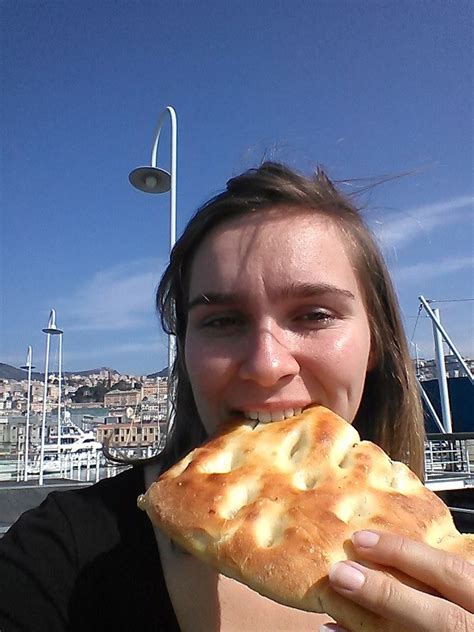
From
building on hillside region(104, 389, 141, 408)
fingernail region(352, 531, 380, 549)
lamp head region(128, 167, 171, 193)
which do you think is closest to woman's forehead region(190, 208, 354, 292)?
fingernail region(352, 531, 380, 549)

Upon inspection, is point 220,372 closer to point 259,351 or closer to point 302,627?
point 259,351

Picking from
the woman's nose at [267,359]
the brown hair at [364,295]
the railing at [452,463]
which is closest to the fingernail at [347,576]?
the woman's nose at [267,359]

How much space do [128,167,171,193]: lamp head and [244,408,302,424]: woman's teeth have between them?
9.25 m

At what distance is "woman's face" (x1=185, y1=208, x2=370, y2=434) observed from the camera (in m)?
1.71

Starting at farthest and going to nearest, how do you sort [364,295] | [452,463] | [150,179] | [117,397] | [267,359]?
[117,397]
[452,463]
[150,179]
[364,295]
[267,359]

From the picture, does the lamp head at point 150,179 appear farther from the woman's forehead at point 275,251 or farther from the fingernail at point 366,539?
the fingernail at point 366,539

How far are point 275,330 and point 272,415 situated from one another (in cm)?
29

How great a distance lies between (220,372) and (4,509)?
541 inches

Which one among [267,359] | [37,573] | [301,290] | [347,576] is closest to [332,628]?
[347,576]

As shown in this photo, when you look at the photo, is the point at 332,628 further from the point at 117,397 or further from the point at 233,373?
the point at 117,397

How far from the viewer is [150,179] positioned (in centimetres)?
1059

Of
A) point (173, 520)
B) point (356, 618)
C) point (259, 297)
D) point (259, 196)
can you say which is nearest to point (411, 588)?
point (356, 618)

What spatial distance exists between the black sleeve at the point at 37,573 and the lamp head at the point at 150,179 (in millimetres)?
9115

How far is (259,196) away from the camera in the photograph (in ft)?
6.75
